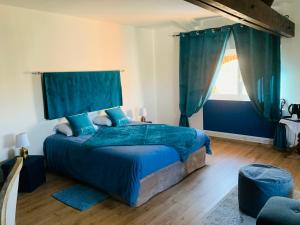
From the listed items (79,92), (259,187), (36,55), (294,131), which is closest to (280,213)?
(259,187)

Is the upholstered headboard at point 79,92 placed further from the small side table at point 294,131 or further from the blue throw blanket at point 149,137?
the small side table at point 294,131

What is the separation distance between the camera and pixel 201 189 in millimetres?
3229

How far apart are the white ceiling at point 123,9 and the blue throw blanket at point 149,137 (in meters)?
1.81

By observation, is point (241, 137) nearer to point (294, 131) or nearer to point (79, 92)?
point (294, 131)

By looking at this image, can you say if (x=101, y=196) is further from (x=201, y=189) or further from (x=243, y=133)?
(x=243, y=133)

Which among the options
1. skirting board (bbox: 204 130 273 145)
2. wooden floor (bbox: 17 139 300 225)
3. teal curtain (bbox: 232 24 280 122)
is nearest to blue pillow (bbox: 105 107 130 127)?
wooden floor (bbox: 17 139 300 225)

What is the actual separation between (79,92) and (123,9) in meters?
1.53

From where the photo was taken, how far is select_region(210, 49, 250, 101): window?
5020mm

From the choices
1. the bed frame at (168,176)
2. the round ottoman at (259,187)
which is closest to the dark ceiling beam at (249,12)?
the round ottoman at (259,187)

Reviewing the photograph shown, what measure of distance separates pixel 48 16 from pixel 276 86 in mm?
3856

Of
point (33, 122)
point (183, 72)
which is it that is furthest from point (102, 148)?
point (183, 72)

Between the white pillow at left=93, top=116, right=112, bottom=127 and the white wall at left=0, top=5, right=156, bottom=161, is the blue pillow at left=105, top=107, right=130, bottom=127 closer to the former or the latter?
the white pillow at left=93, top=116, right=112, bottom=127

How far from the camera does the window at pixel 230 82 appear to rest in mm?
5020

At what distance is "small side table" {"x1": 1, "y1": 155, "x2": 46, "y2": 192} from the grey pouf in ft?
8.81
